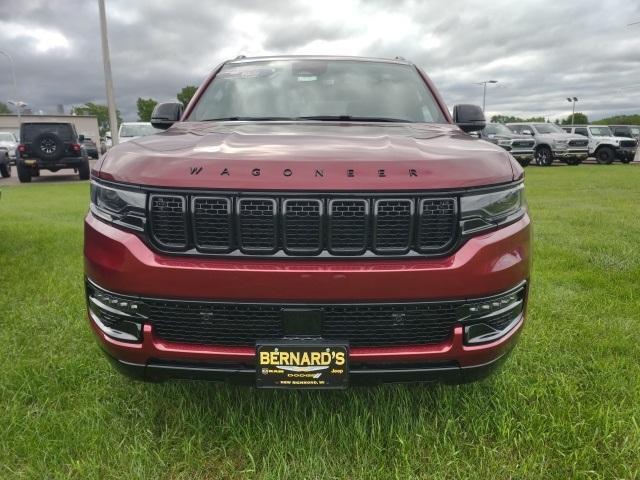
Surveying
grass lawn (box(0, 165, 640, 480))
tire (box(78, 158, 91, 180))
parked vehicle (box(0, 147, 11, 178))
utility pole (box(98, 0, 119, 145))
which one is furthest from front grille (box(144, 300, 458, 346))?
parked vehicle (box(0, 147, 11, 178))

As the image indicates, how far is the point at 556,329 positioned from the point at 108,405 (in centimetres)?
269

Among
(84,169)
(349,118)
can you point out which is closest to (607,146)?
(84,169)

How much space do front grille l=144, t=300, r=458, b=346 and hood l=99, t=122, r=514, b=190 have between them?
1.42 ft

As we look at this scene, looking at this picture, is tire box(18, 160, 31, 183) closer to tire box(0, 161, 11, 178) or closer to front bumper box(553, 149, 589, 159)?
tire box(0, 161, 11, 178)

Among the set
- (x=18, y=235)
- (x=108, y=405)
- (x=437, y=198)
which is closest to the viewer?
(x=437, y=198)

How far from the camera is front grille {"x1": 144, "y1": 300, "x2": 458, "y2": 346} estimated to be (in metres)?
1.87

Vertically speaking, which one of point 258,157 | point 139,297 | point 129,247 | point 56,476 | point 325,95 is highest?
point 325,95

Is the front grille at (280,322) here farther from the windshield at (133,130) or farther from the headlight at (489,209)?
the windshield at (133,130)

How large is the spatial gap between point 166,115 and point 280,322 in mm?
2169

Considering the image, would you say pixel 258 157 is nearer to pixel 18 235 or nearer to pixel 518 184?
pixel 518 184

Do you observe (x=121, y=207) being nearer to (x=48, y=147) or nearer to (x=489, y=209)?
(x=489, y=209)

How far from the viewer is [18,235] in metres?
6.30

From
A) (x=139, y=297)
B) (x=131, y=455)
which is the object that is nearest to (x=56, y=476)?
(x=131, y=455)

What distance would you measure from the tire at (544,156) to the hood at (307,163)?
21150 mm
